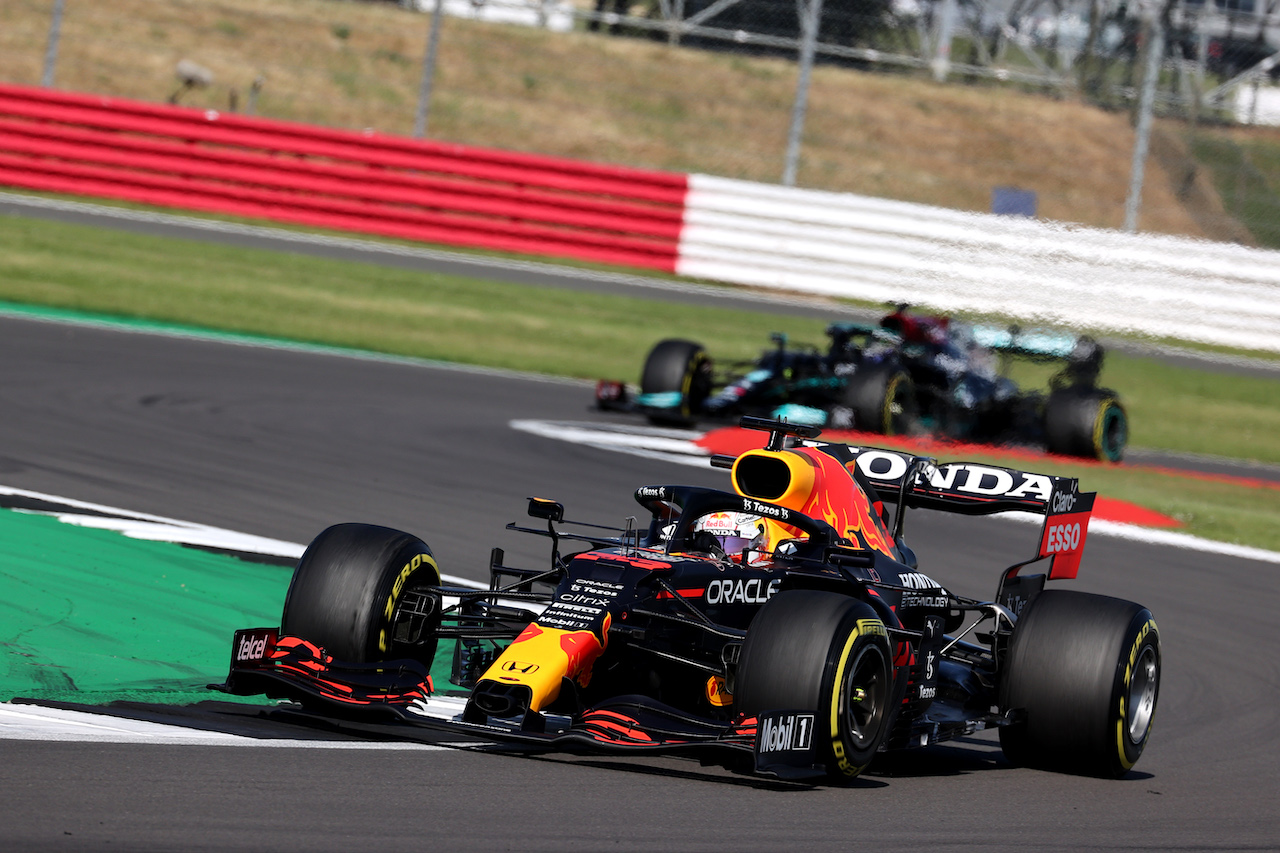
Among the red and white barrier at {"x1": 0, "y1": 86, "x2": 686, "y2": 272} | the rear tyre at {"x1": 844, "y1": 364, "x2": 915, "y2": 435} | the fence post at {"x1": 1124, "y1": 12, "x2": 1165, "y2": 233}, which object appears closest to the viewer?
the rear tyre at {"x1": 844, "y1": 364, "x2": 915, "y2": 435}

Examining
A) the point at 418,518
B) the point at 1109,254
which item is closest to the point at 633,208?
the point at 1109,254

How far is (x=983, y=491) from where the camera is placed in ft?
26.0

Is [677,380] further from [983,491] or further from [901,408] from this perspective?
[983,491]

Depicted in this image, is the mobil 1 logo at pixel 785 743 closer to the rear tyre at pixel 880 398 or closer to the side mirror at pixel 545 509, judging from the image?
the side mirror at pixel 545 509

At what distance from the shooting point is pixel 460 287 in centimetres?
2200

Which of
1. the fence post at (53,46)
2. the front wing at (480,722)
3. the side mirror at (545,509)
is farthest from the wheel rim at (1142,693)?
the fence post at (53,46)

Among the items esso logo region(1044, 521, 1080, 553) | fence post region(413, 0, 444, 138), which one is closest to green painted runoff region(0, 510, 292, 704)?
esso logo region(1044, 521, 1080, 553)

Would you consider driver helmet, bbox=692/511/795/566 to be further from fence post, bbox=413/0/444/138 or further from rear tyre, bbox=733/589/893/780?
fence post, bbox=413/0/444/138

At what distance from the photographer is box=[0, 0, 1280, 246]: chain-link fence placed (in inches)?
889

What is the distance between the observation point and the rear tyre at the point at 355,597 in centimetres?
630

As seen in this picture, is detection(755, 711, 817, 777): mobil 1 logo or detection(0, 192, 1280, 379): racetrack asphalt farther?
detection(0, 192, 1280, 379): racetrack asphalt

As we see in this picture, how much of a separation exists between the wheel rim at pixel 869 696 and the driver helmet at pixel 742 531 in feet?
2.86

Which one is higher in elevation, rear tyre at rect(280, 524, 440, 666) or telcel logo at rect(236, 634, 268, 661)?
rear tyre at rect(280, 524, 440, 666)

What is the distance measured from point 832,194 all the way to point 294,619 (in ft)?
56.3
